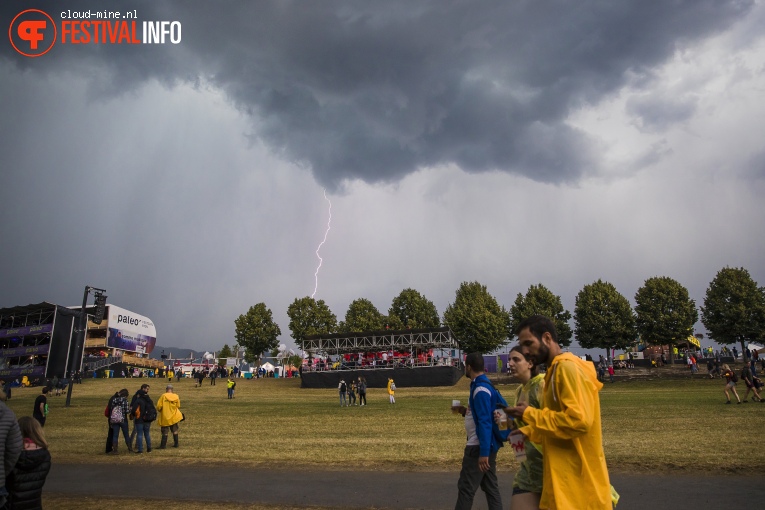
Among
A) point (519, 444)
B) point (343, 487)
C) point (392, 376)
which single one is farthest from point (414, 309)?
point (519, 444)

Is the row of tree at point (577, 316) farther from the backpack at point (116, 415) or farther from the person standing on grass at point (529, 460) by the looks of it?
the person standing on grass at point (529, 460)

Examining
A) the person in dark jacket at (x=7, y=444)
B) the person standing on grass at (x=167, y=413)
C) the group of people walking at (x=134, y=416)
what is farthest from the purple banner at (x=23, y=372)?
the person in dark jacket at (x=7, y=444)

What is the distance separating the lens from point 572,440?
337 centimetres

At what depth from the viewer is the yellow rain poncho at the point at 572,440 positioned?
3.21 metres

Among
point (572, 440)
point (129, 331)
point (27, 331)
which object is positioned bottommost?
point (572, 440)

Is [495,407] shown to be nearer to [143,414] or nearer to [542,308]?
[143,414]

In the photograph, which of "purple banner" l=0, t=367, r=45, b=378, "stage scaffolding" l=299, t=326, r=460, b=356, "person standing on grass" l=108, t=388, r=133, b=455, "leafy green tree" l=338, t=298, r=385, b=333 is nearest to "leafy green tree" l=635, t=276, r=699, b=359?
"stage scaffolding" l=299, t=326, r=460, b=356

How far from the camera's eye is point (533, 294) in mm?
74375

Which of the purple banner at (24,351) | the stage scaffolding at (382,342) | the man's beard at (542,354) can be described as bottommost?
the man's beard at (542,354)

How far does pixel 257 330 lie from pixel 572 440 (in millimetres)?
81049

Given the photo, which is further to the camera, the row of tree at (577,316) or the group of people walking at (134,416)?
the row of tree at (577,316)

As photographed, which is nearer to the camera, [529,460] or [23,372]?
[529,460]

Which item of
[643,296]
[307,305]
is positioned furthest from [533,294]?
[307,305]

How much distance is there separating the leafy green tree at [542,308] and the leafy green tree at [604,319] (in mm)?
1655
